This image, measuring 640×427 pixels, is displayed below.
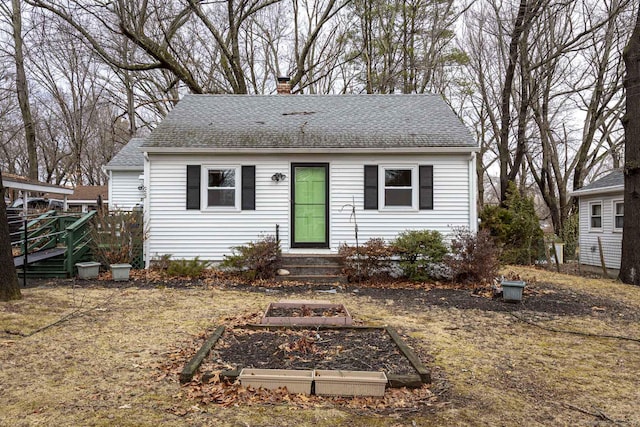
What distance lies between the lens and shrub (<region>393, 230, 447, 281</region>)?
9.28 m

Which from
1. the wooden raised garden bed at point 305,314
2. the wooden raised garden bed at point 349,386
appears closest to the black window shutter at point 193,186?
the wooden raised garden bed at point 305,314

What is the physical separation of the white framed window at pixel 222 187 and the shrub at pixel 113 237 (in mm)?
1884

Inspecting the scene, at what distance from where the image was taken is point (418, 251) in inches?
367

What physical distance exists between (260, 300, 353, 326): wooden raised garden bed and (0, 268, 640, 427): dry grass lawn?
1.62 feet

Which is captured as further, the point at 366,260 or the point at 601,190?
the point at 601,190

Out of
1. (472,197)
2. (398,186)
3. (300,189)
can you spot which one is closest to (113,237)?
(300,189)

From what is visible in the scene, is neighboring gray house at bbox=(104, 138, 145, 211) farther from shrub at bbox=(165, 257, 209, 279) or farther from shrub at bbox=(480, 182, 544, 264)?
shrub at bbox=(480, 182, 544, 264)

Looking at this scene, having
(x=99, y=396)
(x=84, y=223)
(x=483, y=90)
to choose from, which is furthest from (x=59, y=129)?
(x=99, y=396)

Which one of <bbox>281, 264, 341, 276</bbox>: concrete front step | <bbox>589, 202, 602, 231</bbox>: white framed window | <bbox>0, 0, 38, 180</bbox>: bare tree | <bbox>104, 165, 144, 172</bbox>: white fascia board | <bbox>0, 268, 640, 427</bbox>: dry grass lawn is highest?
<bbox>0, 0, 38, 180</bbox>: bare tree

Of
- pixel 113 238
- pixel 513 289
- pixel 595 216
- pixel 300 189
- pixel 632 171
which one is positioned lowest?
pixel 513 289

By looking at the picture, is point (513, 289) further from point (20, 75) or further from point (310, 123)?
point (20, 75)

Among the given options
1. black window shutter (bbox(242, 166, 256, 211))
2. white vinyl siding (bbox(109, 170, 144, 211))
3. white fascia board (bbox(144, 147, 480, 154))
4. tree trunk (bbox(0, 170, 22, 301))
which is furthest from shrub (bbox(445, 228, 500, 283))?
white vinyl siding (bbox(109, 170, 144, 211))

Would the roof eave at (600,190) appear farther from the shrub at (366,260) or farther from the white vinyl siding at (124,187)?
the white vinyl siding at (124,187)

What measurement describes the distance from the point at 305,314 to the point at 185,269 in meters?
4.99
